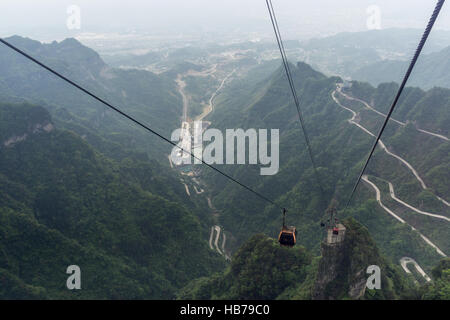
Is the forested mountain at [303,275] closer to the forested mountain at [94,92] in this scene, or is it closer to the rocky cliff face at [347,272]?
the rocky cliff face at [347,272]

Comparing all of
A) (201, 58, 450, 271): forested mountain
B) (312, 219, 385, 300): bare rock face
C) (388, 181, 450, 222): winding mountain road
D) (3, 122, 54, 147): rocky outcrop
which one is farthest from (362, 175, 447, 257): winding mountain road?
(3, 122, 54, 147): rocky outcrop

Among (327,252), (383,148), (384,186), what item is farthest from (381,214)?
(327,252)

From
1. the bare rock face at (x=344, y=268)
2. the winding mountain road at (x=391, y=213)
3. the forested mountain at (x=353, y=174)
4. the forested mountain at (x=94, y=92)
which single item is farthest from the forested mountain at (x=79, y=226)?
the winding mountain road at (x=391, y=213)

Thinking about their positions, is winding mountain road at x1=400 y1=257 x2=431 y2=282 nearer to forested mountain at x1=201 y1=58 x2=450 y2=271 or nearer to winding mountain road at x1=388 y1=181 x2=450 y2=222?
forested mountain at x1=201 y1=58 x2=450 y2=271

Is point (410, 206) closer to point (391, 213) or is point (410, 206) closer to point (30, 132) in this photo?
point (391, 213)

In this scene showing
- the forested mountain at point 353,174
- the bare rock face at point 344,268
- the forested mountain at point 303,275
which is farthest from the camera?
the forested mountain at point 353,174

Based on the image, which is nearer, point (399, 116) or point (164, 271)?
point (164, 271)

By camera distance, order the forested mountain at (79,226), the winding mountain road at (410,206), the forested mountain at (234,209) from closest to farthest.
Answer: the forested mountain at (234,209) → the forested mountain at (79,226) → the winding mountain road at (410,206)
